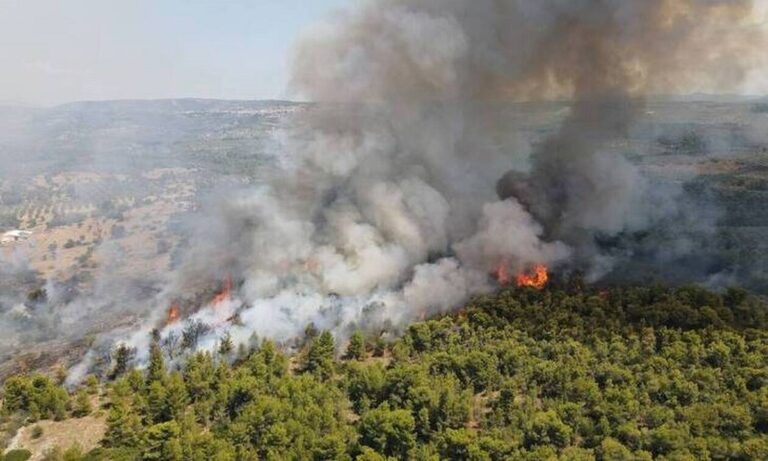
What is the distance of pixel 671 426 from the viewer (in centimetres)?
3488

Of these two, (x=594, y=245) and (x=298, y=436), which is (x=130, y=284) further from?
(x=594, y=245)

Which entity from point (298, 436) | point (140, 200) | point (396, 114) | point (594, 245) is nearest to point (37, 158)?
point (140, 200)

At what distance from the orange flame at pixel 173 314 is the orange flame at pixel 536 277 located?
29.0 meters

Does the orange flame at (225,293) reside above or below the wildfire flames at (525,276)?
above

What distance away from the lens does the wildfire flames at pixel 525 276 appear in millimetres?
59688

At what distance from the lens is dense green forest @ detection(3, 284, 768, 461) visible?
33.6m

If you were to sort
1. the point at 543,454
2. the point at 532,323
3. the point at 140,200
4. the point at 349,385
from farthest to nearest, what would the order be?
the point at 140,200, the point at 532,323, the point at 349,385, the point at 543,454

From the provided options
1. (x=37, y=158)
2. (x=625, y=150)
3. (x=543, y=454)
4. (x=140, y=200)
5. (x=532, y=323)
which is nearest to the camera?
(x=543, y=454)

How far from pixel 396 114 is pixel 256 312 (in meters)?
23.7

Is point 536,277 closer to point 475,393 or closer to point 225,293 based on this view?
point 475,393

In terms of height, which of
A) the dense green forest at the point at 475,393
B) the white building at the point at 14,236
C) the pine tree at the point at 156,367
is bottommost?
the white building at the point at 14,236

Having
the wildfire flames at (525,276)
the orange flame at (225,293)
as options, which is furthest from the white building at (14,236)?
the wildfire flames at (525,276)

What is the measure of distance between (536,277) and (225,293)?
27542 millimetres

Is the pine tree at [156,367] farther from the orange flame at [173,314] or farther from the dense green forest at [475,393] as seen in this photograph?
the orange flame at [173,314]
